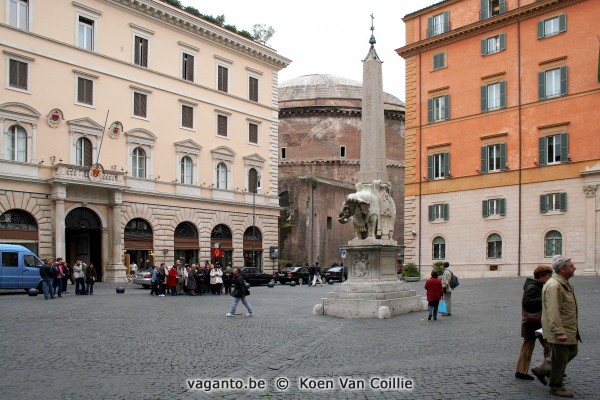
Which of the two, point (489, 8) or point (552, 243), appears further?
point (489, 8)

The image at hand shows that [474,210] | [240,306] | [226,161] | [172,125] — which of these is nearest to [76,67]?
[172,125]

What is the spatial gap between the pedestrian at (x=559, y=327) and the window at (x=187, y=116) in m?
34.7

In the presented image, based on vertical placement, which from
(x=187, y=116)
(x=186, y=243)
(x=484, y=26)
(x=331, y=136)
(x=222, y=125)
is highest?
(x=484, y=26)

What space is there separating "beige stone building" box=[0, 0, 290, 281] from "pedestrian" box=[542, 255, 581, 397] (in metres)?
29.0

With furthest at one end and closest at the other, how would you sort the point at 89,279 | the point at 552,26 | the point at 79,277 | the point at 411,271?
the point at 411,271 < the point at 552,26 < the point at 89,279 < the point at 79,277

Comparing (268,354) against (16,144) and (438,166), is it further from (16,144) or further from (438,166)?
(438,166)

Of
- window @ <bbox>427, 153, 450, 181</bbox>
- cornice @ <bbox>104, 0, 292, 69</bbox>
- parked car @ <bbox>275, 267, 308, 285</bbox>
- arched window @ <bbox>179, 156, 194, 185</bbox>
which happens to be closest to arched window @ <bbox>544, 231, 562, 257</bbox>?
window @ <bbox>427, 153, 450, 181</bbox>

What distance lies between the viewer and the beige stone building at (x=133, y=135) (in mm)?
32375

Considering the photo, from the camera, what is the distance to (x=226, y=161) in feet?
140

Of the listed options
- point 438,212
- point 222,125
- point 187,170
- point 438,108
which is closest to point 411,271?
point 438,212

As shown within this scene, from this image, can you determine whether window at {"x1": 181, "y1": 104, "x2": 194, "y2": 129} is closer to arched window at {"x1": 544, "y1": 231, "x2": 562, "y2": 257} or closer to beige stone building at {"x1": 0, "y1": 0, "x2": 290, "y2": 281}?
beige stone building at {"x1": 0, "y1": 0, "x2": 290, "y2": 281}

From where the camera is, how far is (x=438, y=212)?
38.9 metres

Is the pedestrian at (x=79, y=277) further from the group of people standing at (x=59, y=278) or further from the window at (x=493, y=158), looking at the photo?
the window at (x=493, y=158)

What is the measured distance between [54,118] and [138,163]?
590 cm
